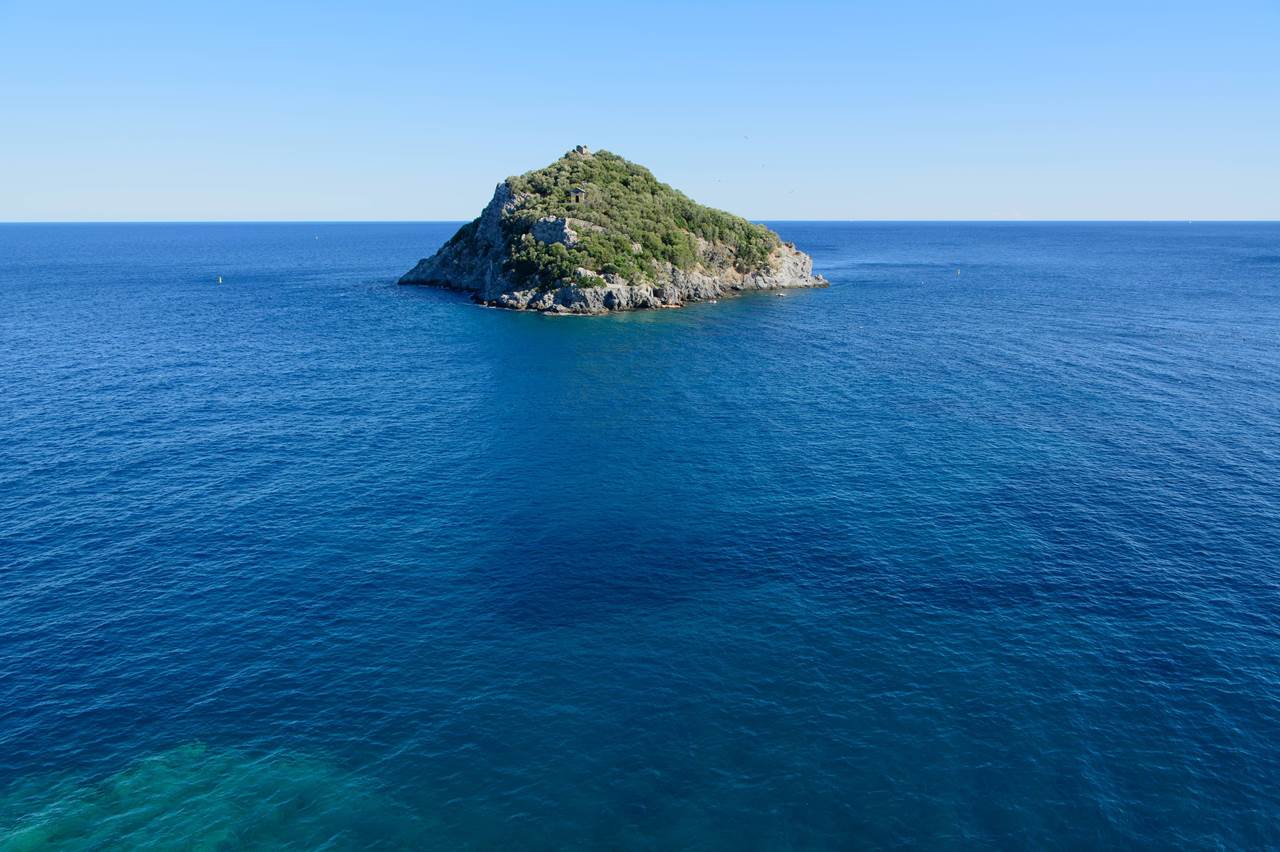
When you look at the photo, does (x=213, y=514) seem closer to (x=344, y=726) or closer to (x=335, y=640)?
(x=335, y=640)

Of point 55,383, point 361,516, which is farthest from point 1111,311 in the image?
point 55,383

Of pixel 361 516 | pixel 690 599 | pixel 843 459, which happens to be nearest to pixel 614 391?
pixel 843 459

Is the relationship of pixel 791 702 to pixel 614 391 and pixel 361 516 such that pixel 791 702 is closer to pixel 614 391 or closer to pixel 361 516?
pixel 361 516

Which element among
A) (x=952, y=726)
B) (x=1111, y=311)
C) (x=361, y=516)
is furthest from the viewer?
(x=1111, y=311)

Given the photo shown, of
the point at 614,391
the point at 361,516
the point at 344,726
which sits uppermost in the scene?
the point at 614,391

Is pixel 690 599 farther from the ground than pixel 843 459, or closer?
closer

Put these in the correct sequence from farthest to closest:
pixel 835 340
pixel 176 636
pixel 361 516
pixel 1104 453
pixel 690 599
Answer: pixel 835 340
pixel 1104 453
pixel 361 516
pixel 690 599
pixel 176 636

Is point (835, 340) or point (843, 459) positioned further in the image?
point (835, 340)
